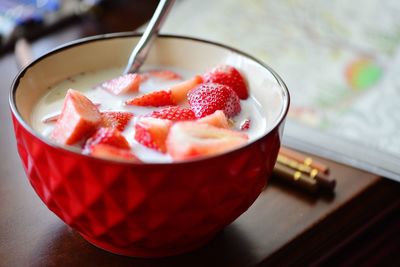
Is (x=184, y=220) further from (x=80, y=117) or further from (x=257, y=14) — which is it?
(x=257, y=14)

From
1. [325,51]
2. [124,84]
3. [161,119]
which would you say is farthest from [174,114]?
[325,51]

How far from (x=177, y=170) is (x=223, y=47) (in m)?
0.30

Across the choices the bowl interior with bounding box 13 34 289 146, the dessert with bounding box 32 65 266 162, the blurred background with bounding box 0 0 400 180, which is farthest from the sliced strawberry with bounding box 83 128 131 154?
the blurred background with bounding box 0 0 400 180

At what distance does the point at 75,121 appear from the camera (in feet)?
1.90

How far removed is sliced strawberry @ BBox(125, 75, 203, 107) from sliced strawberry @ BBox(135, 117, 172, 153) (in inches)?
3.6

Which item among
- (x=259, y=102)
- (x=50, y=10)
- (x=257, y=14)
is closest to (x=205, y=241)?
(x=259, y=102)

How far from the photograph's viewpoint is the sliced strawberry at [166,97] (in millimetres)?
685

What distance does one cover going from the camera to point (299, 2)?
4.88 feet

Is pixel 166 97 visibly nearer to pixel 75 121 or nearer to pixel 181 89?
pixel 181 89

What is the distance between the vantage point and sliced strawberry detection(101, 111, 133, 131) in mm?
615

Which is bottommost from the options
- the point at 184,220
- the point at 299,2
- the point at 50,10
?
the point at 299,2

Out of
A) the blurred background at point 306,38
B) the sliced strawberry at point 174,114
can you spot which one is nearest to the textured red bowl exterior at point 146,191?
the sliced strawberry at point 174,114

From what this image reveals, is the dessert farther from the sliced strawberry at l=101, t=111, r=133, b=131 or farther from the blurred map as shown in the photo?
the blurred map

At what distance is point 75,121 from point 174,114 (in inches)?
4.2
